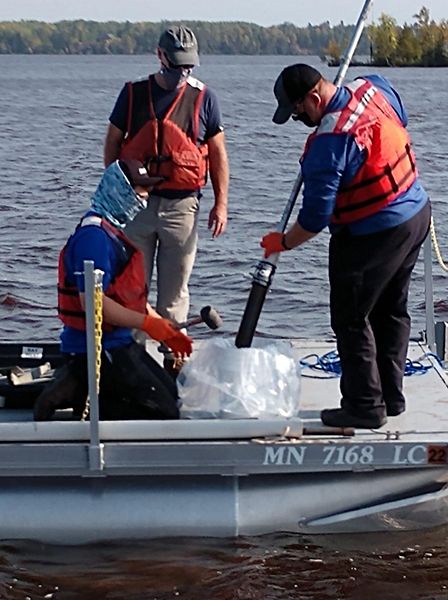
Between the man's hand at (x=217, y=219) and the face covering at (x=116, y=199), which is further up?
the face covering at (x=116, y=199)

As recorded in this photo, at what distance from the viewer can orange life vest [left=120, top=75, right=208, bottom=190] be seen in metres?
6.50

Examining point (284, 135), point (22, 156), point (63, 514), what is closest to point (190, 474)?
point (63, 514)

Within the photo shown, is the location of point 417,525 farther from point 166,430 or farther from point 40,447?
point 40,447

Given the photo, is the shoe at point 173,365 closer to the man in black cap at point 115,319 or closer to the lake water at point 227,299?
the man in black cap at point 115,319

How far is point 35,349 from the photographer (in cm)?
668

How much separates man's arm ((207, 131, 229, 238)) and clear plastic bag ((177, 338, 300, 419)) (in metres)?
1.08

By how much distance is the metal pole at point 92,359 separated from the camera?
16.9ft

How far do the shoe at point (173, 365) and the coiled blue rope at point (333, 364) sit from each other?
781 millimetres

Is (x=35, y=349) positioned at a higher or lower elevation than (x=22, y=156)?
higher

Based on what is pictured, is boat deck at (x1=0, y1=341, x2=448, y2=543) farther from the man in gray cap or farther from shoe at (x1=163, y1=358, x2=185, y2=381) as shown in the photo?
the man in gray cap

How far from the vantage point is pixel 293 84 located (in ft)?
17.6

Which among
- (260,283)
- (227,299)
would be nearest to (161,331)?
(260,283)

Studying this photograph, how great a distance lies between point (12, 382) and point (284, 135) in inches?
923

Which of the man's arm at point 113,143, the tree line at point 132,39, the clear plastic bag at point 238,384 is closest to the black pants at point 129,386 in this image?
the clear plastic bag at point 238,384
